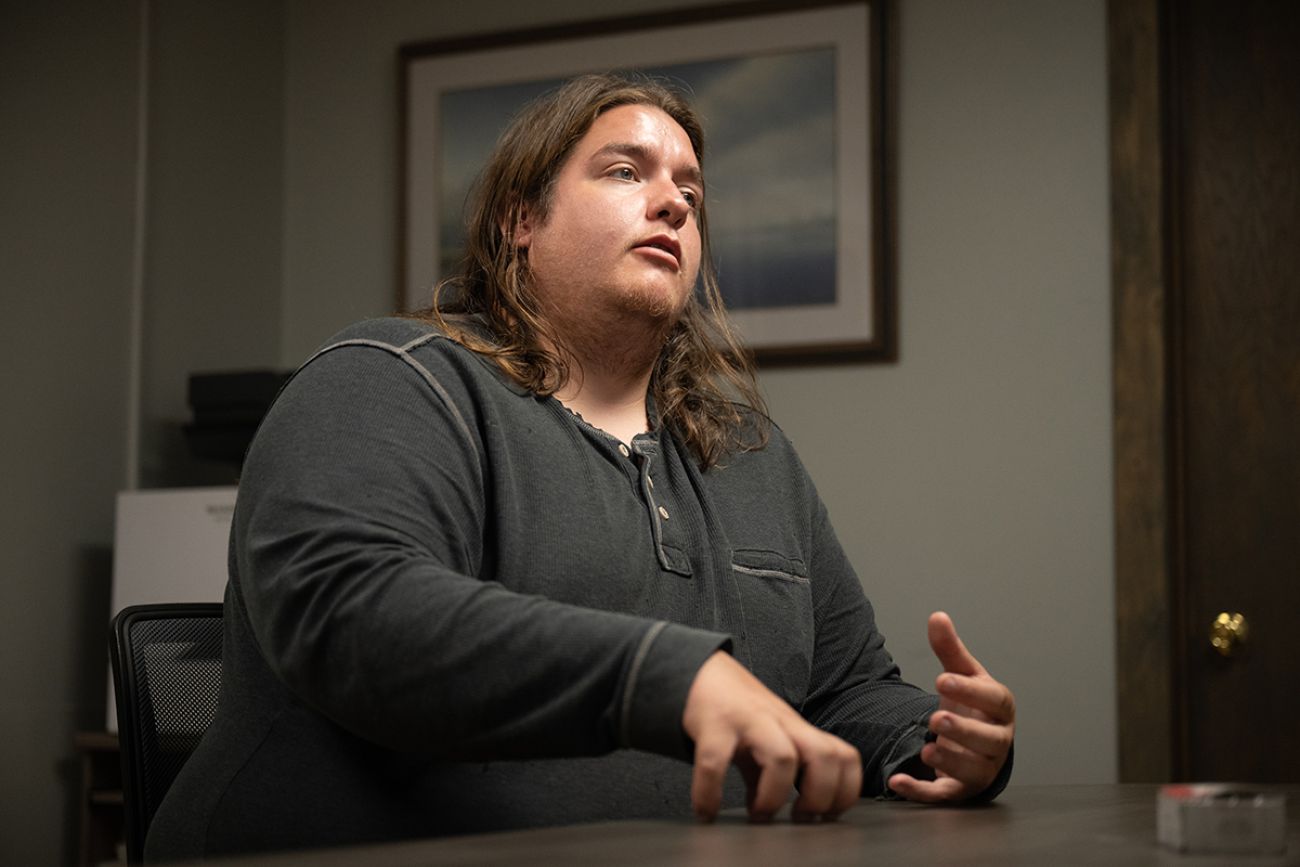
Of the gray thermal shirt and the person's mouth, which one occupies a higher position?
the person's mouth

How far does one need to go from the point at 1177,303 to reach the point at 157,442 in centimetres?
226

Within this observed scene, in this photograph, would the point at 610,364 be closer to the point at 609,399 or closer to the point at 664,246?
the point at 609,399

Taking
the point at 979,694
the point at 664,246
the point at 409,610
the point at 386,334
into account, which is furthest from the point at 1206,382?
the point at 409,610

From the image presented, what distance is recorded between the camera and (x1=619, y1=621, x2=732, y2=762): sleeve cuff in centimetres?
95

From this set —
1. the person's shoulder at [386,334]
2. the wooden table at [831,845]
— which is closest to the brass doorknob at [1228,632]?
the wooden table at [831,845]

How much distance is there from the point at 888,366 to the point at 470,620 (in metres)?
2.32

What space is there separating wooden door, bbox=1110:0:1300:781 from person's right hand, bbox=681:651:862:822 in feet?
7.27

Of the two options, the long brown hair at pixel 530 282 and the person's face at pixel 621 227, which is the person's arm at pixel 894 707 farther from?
the person's face at pixel 621 227

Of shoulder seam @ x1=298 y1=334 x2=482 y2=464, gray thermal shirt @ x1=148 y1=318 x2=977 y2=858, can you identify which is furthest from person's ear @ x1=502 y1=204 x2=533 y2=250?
shoulder seam @ x1=298 y1=334 x2=482 y2=464

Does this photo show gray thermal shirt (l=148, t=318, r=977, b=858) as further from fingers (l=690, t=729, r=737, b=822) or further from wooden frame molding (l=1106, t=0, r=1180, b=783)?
wooden frame molding (l=1106, t=0, r=1180, b=783)

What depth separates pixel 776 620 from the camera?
5.09 feet

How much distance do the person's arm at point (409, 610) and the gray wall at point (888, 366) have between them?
1802 mm

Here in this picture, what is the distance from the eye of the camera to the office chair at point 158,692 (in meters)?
1.44

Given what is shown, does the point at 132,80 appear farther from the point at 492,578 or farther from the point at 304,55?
the point at 492,578
